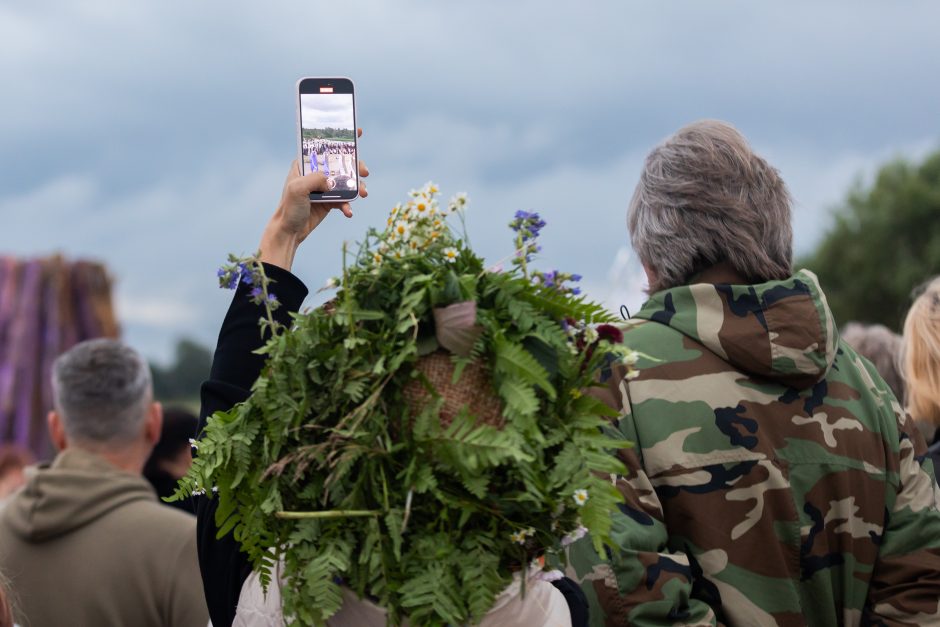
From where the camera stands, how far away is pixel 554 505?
6.03 ft

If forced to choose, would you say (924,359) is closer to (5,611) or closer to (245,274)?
(245,274)

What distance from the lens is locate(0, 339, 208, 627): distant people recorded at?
3957 mm

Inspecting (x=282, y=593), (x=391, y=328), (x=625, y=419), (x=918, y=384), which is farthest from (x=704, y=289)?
(x=918, y=384)

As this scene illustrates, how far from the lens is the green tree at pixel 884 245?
36156 millimetres

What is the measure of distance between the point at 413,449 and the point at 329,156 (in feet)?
3.75

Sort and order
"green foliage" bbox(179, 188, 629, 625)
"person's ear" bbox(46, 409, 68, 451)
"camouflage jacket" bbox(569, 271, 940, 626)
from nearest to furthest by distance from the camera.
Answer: "green foliage" bbox(179, 188, 629, 625)
"camouflage jacket" bbox(569, 271, 940, 626)
"person's ear" bbox(46, 409, 68, 451)

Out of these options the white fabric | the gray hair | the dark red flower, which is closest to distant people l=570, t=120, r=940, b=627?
the white fabric

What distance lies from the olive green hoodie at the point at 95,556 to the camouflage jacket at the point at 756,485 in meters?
1.97

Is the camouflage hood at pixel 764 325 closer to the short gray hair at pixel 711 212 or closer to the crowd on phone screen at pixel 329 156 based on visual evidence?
the short gray hair at pixel 711 212

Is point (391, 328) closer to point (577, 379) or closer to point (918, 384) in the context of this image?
point (577, 379)

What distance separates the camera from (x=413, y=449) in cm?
182

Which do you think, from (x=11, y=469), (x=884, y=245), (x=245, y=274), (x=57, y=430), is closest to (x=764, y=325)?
(x=245, y=274)

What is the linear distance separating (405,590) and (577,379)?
0.47m

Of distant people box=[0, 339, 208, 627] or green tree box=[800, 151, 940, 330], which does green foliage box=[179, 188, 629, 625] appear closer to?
distant people box=[0, 339, 208, 627]
